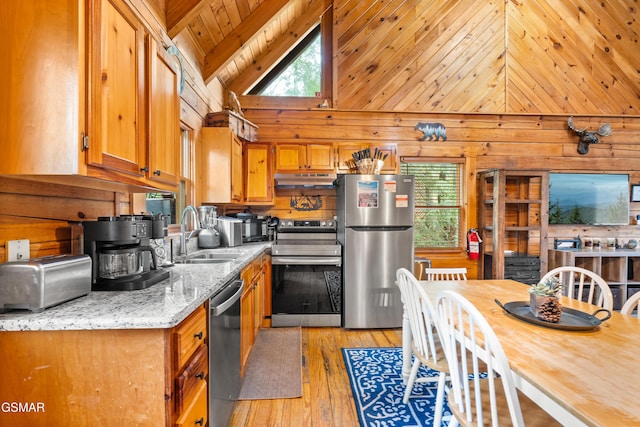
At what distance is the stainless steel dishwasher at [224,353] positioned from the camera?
1424 millimetres

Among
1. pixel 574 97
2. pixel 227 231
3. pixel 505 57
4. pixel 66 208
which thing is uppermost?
pixel 505 57

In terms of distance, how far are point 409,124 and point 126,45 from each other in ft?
11.3

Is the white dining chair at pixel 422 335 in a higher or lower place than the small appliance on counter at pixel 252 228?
lower

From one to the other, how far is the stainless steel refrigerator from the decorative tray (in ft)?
5.30

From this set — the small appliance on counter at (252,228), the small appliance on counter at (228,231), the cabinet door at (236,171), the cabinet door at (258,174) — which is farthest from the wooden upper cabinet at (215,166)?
the cabinet door at (258,174)

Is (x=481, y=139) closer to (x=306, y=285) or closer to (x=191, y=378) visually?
(x=306, y=285)

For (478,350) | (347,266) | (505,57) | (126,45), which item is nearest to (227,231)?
(347,266)

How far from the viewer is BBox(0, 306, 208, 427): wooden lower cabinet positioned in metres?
0.95

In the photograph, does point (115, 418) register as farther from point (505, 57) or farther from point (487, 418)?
point (505, 57)

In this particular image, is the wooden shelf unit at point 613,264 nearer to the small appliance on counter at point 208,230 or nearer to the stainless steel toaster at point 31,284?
the small appliance on counter at point 208,230

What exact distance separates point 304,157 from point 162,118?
7.28 ft

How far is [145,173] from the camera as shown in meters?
1.41

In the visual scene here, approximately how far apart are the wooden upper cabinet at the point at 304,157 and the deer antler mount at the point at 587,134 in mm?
3339

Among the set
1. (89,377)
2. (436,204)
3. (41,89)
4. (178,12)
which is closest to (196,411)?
(89,377)
